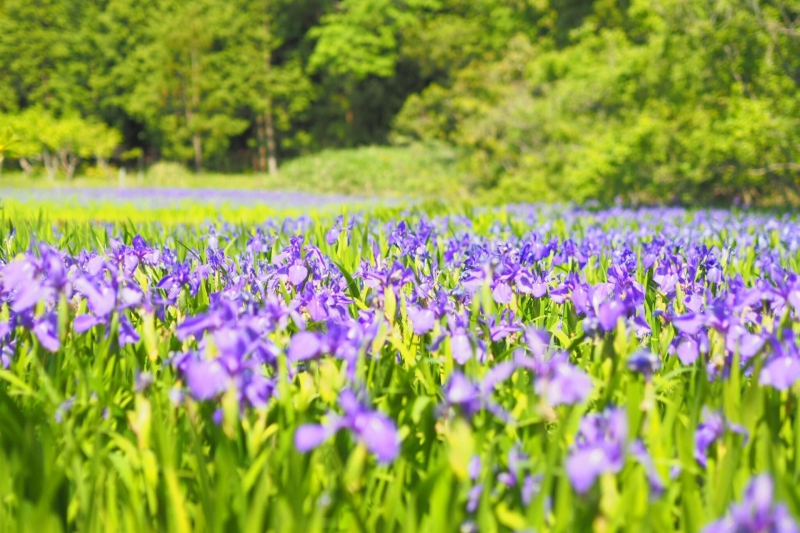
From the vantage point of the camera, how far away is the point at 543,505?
973 mm

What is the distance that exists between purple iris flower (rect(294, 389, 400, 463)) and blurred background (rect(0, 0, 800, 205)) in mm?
2487

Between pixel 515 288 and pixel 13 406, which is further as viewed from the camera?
pixel 515 288

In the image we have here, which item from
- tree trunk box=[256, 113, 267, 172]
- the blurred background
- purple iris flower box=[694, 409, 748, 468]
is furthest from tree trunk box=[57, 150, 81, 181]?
purple iris flower box=[694, 409, 748, 468]

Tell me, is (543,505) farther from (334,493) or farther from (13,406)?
(13,406)

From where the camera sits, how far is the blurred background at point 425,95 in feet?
34.7

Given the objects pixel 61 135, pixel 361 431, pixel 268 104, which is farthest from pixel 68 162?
pixel 361 431

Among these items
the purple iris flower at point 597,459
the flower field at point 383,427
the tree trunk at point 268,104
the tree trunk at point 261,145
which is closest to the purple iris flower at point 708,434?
the flower field at point 383,427

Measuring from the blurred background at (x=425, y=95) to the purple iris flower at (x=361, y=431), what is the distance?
8.16 feet

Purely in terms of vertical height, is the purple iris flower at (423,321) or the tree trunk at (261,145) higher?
the tree trunk at (261,145)

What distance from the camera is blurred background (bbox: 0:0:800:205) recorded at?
10578 millimetres

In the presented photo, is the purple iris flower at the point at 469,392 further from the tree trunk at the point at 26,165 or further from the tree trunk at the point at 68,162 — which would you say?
the tree trunk at the point at 26,165

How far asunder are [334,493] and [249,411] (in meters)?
0.29

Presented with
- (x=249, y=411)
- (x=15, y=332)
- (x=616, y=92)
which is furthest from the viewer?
(x=616, y=92)

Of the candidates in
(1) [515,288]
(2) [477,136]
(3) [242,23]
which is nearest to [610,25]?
(2) [477,136]
